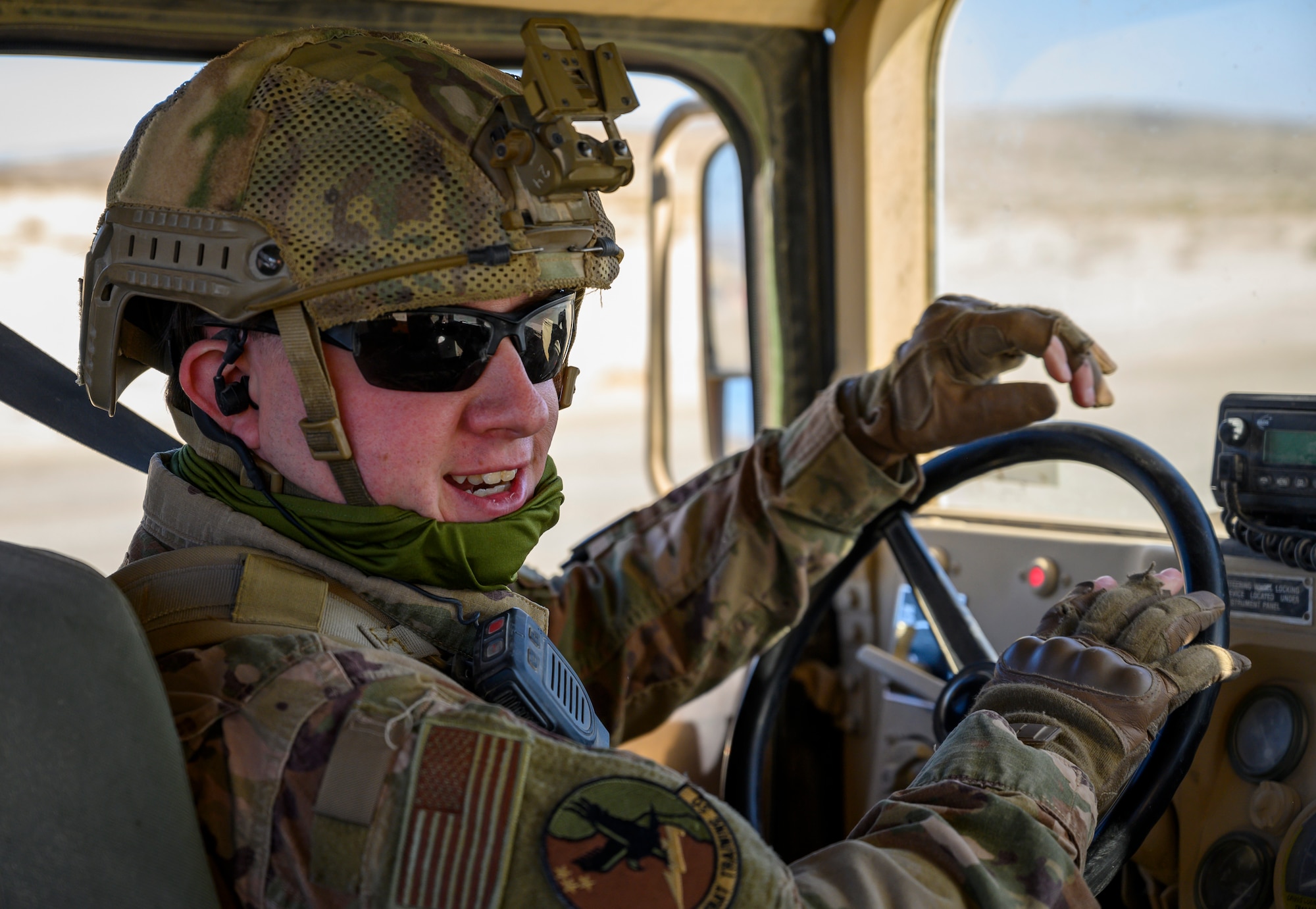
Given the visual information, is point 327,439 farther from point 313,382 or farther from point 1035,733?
point 1035,733

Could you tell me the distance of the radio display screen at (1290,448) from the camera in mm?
1476

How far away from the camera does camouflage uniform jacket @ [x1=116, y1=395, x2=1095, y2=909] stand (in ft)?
2.93

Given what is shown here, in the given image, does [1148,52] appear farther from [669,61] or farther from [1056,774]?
[1056,774]

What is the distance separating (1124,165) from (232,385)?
155 cm

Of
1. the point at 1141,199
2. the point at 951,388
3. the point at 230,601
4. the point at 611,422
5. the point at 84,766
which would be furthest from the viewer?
the point at 611,422

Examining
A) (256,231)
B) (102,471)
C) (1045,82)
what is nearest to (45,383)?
(256,231)

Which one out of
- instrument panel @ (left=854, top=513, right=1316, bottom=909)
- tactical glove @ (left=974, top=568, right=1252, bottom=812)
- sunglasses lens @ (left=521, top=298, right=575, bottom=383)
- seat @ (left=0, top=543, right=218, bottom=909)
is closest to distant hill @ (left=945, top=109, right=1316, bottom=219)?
instrument panel @ (left=854, top=513, right=1316, bottom=909)

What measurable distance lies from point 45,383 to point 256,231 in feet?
2.22

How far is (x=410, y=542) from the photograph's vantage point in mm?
1192

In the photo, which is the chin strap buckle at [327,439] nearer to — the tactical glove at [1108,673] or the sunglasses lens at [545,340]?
the sunglasses lens at [545,340]

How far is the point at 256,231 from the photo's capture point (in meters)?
1.14

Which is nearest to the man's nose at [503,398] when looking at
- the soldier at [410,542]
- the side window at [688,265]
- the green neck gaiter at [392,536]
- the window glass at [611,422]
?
the soldier at [410,542]

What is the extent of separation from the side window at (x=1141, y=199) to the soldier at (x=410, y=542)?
2.53ft

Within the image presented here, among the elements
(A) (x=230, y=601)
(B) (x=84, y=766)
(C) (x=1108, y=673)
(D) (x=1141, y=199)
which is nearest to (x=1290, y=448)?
(C) (x=1108, y=673)
